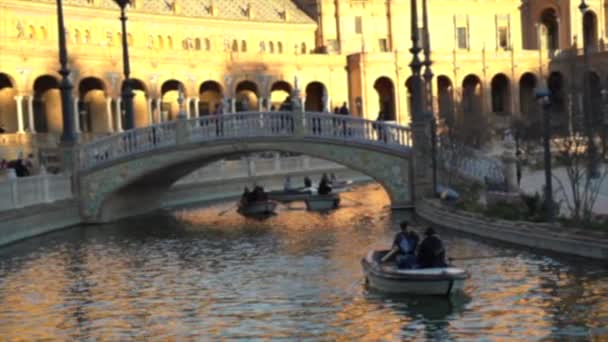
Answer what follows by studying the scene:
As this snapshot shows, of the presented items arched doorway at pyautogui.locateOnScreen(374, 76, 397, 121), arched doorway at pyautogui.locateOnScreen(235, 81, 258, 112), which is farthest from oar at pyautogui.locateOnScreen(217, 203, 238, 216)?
arched doorway at pyautogui.locateOnScreen(374, 76, 397, 121)

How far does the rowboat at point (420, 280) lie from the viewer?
706 inches

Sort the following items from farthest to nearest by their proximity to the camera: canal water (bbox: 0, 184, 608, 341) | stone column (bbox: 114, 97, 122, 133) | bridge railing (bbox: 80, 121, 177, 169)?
stone column (bbox: 114, 97, 122, 133)
bridge railing (bbox: 80, 121, 177, 169)
canal water (bbox: 0, 184, 608, 341)

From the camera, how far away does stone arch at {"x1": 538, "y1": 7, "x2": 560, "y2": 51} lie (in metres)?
98.1

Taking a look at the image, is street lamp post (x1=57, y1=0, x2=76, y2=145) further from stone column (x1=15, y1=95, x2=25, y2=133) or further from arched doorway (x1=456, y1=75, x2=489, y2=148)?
stone column (x1=15, y1=95, x2=25, y2=133)

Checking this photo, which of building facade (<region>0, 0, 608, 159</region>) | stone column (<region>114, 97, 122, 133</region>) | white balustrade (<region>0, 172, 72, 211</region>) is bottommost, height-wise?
white balustrade (<region>0, 172, 72, 211</region>)

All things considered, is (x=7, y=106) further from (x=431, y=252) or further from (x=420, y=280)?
(x=420, y=280)

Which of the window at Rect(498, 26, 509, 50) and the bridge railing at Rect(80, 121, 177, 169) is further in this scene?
the window at Rect(498, 26, 509, 50)

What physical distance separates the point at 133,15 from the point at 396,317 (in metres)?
64.9

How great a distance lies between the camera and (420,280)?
1812 cm

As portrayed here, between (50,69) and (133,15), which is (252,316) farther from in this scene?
(133,15)

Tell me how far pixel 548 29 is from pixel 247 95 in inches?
1279

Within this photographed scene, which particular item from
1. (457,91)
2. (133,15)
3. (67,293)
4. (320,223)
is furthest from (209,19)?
(67,293)

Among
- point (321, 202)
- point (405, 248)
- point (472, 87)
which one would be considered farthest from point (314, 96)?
point (405, 248)

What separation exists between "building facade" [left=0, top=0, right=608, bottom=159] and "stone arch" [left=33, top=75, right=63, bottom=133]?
0.09 m
